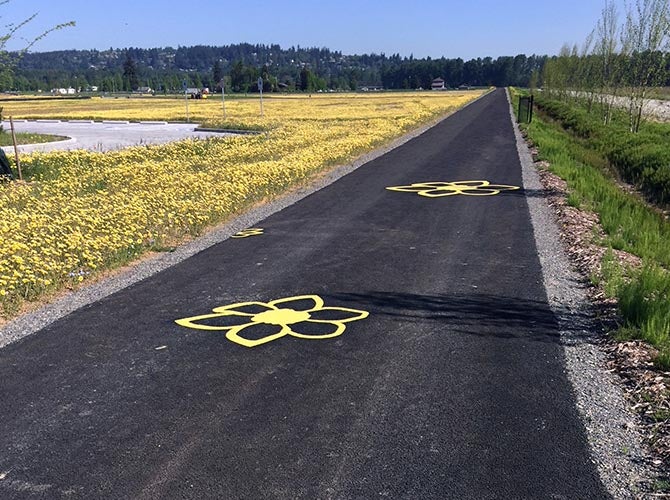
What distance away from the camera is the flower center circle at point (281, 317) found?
6.10m

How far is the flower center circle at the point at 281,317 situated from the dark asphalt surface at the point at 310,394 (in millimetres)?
476

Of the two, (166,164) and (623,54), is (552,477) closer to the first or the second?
(166,164)

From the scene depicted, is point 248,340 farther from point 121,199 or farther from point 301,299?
point 121,199

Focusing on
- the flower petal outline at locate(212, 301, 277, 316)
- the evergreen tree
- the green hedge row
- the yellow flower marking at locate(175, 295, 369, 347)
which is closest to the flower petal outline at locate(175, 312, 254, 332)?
the yellow flower marking at locate(175, 295, 369, 347)

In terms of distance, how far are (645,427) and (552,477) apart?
1.00 meters

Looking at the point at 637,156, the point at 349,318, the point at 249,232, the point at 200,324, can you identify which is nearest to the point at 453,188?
the point at 249,232

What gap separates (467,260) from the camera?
823 cm

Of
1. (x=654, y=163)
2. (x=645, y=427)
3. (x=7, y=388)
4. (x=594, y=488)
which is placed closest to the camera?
(x=594, y=488)

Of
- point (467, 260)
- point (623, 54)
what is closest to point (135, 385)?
point (467, 260)

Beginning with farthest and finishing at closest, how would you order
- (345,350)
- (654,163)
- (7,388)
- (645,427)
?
(654,163), (345,350), (7,388), (645,427)

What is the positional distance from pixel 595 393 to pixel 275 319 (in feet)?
10.5

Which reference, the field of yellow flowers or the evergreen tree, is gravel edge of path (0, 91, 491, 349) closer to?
the field of yellow flowers

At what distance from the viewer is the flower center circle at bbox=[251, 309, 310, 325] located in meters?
6.10

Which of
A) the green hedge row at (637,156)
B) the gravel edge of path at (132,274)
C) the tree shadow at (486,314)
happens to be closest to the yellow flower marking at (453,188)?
the gravel edge of path at (132,274)
